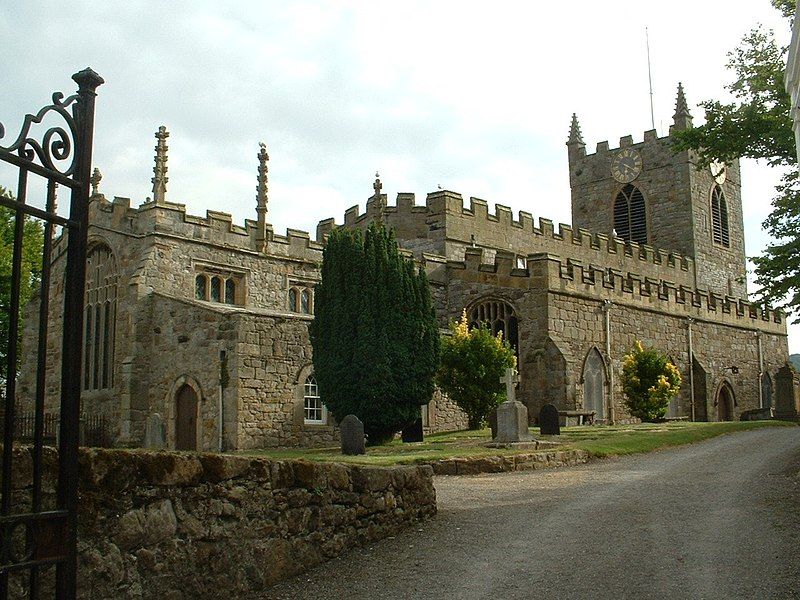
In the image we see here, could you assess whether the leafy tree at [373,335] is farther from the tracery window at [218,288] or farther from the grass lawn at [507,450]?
the tracery window at [218,288]

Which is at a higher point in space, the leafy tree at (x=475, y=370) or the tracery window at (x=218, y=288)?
the tracery window at (x=218, y=288)

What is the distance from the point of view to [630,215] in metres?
44.5

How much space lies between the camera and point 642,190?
44062 millimetres

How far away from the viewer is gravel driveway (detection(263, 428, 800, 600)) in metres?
6.82

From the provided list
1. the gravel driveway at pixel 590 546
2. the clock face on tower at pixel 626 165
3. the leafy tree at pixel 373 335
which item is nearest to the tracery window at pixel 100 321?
the leafy tree at pixel 373 335

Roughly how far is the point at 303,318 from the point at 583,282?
1032 cm

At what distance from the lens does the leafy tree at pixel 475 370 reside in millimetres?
22719

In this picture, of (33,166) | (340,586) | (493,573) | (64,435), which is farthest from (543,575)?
(33,166)

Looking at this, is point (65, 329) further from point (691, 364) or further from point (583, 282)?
point (691, 364)

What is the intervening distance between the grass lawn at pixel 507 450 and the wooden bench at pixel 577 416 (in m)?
1.62

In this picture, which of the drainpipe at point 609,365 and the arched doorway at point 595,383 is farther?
the drainpipe at point 609,365

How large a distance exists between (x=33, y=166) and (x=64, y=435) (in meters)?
1.18

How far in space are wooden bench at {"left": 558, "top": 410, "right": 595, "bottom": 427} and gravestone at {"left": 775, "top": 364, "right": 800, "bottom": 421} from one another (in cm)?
1090

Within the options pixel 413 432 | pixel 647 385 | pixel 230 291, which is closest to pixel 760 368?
pixel 647 385
